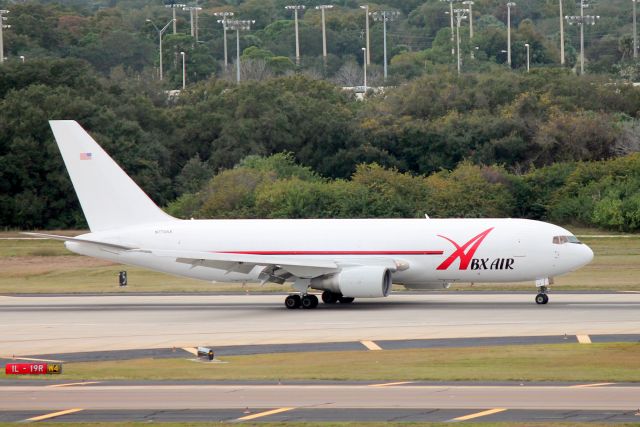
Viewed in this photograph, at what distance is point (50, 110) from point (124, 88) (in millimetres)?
21807

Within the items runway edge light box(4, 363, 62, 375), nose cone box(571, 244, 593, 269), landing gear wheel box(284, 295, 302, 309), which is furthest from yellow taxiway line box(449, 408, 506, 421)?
landing gear wheel box(284, 295, 302, 309)

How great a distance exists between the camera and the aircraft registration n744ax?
48.2m

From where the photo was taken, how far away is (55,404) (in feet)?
86.7

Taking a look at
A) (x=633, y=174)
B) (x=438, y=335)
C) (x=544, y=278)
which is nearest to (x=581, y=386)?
(x=438, y=335)

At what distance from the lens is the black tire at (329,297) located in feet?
166

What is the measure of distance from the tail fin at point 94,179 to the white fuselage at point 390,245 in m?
0.73

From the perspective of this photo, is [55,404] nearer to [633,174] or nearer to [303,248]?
[303,248]

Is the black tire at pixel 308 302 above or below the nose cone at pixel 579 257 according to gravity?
below

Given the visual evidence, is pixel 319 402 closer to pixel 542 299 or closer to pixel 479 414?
pixel 479 414

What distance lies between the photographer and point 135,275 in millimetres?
67125

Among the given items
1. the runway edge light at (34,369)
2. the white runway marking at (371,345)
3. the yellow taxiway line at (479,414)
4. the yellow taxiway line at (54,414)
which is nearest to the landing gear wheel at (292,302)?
the white runway marking at (371,345)

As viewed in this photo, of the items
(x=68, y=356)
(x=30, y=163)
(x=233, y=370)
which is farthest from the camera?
(x=30, y=163)

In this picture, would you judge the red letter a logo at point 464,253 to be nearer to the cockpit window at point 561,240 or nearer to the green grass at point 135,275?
the cockpit window at point 561,240

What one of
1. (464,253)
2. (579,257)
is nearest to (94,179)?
(464,253)
